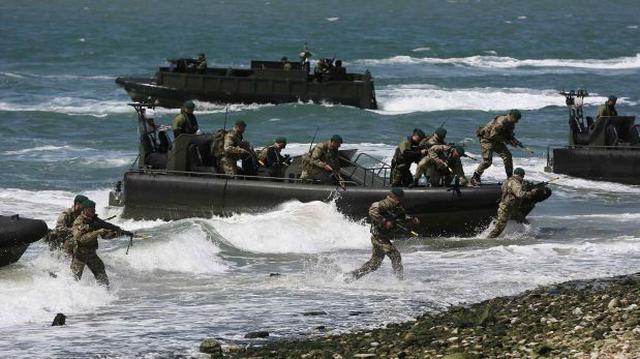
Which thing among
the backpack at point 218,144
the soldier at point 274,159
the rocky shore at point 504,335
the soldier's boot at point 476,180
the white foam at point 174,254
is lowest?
the white foam at point 174,254

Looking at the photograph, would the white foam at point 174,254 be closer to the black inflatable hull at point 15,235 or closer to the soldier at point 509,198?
the black inflatable hull at point 15,235

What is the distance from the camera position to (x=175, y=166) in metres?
26.1

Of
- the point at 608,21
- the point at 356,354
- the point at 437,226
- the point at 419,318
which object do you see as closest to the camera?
the point at 356,354

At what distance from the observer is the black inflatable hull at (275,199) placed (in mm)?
24438

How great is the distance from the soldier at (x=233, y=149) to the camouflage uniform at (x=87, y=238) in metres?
5.87

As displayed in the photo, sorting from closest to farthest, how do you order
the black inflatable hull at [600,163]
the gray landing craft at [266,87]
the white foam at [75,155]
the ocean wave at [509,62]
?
the black inflatable hull at [600,163]
the white foam at [75,155]
the gray landing craft at [266,87]
the ocean wave at [509,62]

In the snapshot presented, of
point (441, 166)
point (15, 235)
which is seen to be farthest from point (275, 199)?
point (15, 235)

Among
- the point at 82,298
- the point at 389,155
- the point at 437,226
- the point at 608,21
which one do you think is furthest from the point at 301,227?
the point at 608,21

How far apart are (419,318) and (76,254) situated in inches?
183

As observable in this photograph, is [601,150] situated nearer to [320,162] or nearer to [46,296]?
[320,162]

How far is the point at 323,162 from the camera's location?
2489cm

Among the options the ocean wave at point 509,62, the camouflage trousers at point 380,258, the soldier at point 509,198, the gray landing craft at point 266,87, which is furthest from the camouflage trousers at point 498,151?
the ocean wave at point 509,62

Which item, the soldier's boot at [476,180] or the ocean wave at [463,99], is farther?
the ocean wave at [463,99]

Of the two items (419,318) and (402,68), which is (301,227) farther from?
(402,68)
